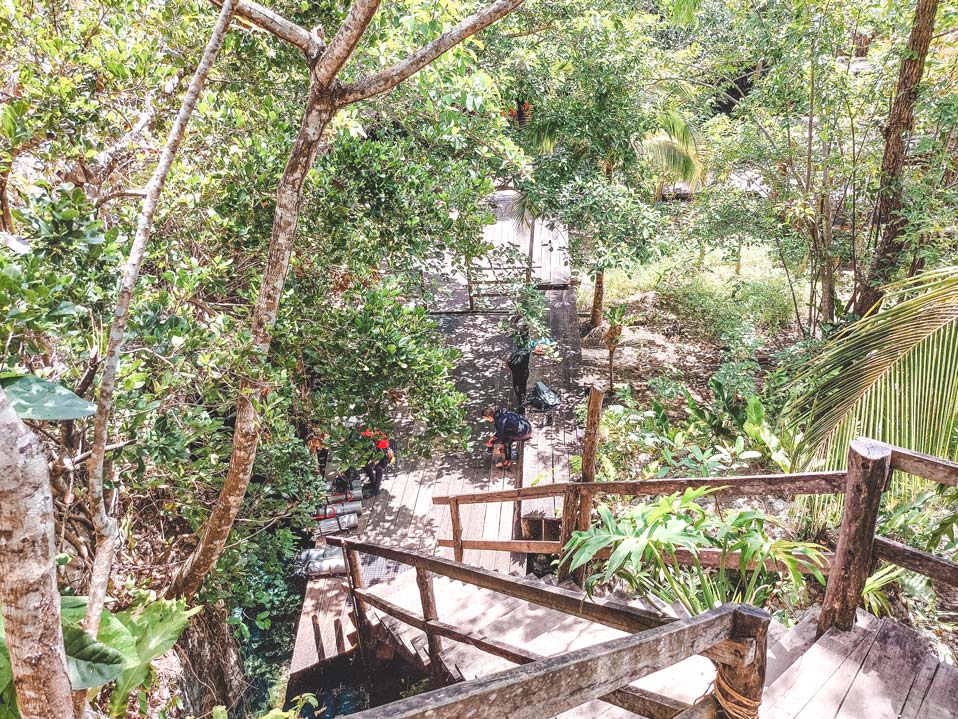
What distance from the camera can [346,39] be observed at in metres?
2.20

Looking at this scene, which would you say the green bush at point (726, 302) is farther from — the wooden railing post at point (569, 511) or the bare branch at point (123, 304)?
the bare branch at point (123, 304)

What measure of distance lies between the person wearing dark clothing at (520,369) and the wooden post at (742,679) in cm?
607

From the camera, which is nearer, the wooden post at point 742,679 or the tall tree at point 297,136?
the wooden post at point 742,679

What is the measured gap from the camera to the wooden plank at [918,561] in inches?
75.5

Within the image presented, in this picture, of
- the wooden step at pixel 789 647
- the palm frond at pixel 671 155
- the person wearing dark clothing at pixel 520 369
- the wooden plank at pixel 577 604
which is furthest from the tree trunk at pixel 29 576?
the palm frond at pixel 671 155

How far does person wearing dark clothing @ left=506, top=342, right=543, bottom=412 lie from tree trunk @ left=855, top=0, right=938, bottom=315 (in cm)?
379

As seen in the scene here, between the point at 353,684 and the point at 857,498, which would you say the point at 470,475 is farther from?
the point at 857,498

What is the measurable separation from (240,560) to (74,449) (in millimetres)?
1381

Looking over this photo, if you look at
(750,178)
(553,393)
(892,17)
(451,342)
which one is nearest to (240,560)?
(553,393)

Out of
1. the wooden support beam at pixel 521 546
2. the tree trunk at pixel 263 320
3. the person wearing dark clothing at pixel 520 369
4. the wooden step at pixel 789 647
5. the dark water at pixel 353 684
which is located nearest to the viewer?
the wooden step at pixel 789 647

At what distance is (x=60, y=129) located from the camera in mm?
2916

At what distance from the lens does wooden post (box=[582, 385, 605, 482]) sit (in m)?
3.28

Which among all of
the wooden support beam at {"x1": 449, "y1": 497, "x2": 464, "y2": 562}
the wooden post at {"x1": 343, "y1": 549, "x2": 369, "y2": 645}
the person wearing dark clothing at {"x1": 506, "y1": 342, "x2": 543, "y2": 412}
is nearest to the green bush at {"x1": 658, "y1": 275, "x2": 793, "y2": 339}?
the person wearing dark clothing at {"x1": 506, "y1": 342, "x2": 543, "y2": 412}

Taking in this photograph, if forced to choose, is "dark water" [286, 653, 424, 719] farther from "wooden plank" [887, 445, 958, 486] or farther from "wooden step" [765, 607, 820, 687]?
"wooden plank" [887, 445, 958, 486]
